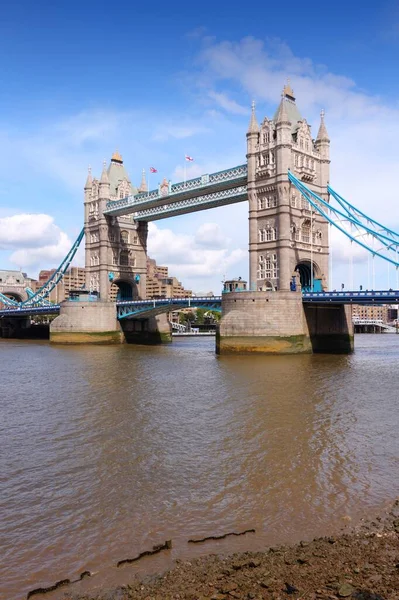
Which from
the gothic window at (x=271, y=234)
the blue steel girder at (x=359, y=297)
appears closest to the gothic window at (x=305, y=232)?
the gothic window at (x=271, y=234)

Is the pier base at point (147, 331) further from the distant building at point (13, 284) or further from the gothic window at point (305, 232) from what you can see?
the distant building at point (13, 284)

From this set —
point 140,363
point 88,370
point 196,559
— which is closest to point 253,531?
point 196,559

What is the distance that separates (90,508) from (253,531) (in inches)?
126

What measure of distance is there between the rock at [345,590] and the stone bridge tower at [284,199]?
42443mm

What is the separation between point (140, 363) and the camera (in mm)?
38625

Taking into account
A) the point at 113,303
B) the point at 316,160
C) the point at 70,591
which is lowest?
the point at 70,591

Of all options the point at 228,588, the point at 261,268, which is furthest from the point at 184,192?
the point at 228,588

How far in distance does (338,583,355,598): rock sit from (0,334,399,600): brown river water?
1.84 metres

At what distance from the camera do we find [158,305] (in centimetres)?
6034

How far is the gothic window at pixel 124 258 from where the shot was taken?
245ft

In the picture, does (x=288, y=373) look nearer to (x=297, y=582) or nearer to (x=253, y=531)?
(x=253, y=531)

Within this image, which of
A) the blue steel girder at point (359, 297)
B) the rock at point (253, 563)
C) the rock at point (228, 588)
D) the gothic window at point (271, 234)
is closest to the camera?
the rock at point (228, 588)

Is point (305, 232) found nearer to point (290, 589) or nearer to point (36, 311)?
point (36, 311)

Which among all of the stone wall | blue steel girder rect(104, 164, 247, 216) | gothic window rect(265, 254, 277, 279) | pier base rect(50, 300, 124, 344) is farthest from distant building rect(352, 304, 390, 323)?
the stone wall
